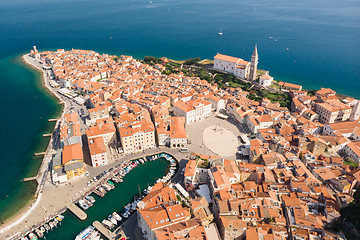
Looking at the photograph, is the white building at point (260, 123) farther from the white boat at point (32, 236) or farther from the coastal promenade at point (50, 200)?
the white boat at point (32, 236)

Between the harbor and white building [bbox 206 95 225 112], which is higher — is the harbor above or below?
below

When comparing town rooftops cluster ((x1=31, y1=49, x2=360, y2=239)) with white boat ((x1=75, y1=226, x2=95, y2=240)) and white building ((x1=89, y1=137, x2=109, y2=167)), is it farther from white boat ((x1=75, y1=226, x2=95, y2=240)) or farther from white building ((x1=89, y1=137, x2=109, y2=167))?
white boat ((x1=75, y1=226, x2=95, y2=240))

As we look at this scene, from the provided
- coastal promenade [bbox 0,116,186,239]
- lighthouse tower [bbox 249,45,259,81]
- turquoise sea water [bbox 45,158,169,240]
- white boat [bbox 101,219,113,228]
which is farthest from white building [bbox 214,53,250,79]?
white boat [bbox 101,219,113,228]

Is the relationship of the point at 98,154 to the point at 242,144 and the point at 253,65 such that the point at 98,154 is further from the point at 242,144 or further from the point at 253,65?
the point at 253,65

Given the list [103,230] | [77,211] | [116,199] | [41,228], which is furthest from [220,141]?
[41,228]

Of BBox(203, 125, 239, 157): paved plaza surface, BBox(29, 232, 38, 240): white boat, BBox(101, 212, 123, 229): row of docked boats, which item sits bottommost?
BBox(29, 232, 38, 240): white boat

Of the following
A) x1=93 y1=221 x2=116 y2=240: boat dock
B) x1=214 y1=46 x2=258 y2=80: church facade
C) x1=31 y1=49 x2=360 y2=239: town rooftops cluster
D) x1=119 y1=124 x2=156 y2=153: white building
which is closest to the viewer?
x1=31 y1=49 x2=360 y2=239: town rooftops cluster
